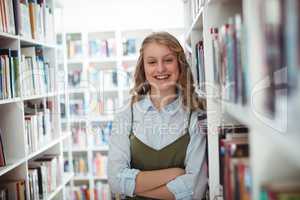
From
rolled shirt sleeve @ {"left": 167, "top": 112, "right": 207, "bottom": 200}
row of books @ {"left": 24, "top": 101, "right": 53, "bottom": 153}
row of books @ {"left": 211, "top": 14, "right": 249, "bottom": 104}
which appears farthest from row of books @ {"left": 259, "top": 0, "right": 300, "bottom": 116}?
row of books @ {"left": 24, "top": 101, "right": 53, "bottom": 153}

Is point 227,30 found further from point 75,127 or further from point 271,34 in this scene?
point 75,127

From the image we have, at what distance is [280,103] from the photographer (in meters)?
0.64

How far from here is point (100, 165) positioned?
14.1 ft

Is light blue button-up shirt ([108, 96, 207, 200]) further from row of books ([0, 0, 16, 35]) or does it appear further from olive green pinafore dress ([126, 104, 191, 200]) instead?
row of books ([0, 0, 16, 35])

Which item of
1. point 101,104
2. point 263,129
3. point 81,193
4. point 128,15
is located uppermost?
point 128,15

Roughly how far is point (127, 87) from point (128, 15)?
1.34 meters

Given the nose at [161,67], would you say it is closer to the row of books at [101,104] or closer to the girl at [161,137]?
the girl at [161,137]

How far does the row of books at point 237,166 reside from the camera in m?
0.89

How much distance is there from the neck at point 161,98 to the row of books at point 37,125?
1074 mm

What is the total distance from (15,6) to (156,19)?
3045 millimetres

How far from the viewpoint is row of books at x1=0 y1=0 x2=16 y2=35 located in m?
2.06

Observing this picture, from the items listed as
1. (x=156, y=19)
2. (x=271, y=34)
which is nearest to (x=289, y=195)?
(x=271, y=34)

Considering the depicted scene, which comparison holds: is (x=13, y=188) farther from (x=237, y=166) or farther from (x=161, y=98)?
(x=237, y=166)

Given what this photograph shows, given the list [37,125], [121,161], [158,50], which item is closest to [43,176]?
[37,125]
